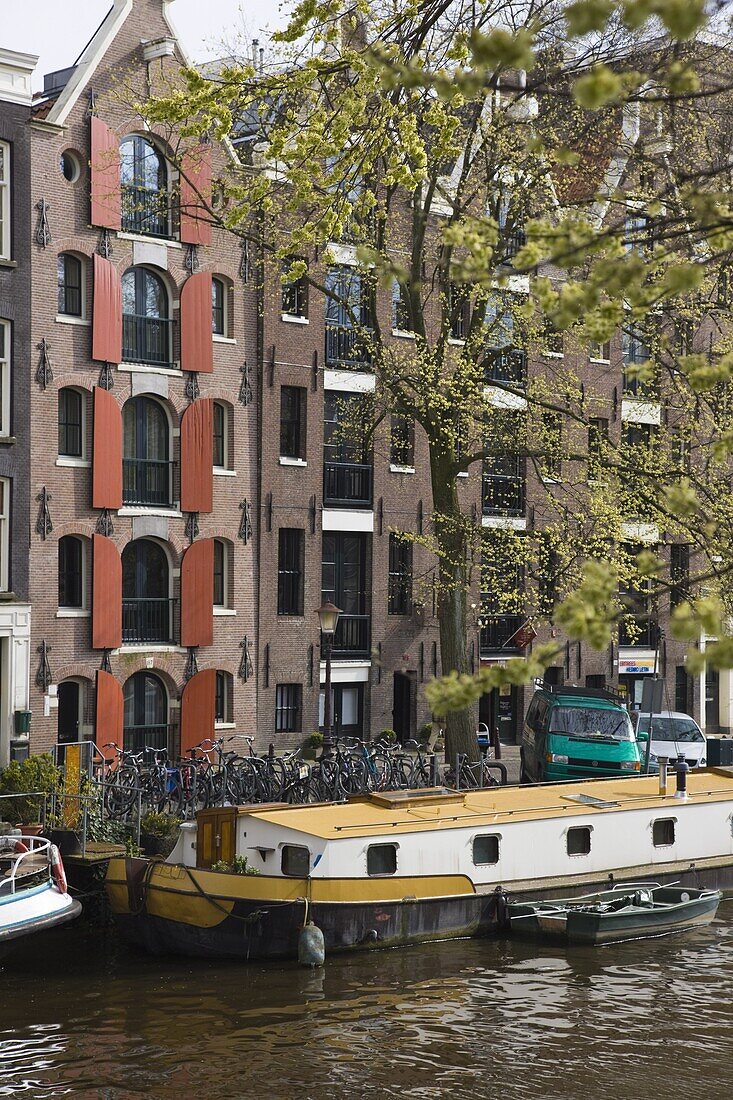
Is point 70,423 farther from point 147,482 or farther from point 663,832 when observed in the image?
point 663,832

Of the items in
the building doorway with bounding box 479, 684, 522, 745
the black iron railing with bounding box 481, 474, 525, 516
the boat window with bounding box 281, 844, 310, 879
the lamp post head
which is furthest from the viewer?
the black iron railing with bounding box 481, 474, 525, 516

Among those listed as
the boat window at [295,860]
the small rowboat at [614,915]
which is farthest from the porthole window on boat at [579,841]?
the boat window at [295,860]

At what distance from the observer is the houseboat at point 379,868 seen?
789 inches

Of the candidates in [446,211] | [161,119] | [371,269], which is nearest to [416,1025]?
[161,119]

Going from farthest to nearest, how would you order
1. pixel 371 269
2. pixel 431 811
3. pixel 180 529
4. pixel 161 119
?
1. pixel 180 529
2. pixel 371 269
3. pixel 431 811
4. pixel 161 119

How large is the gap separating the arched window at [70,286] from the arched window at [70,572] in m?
4.61

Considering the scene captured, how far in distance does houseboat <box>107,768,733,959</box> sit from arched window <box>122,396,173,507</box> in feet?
35.1

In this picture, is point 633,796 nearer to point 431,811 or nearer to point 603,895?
point 603,895

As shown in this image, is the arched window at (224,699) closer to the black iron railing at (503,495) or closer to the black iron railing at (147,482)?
the black iron railing at (147,482)

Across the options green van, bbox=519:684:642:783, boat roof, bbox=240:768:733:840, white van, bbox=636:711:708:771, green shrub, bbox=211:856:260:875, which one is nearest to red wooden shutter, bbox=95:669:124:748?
boat roof, bbox=240:768:733:840

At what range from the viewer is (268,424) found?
33625 millimetres

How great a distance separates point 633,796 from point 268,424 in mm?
13207

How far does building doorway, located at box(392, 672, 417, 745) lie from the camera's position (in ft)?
122

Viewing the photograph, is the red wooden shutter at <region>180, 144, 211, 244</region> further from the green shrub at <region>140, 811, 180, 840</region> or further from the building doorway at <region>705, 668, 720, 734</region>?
the building doorway at <region>705, 668, 720, 734</region>
